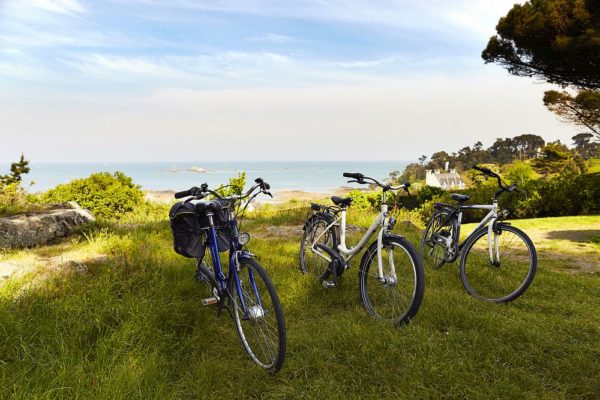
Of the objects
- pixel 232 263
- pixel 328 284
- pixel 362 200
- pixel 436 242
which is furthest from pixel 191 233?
pixel 362 200

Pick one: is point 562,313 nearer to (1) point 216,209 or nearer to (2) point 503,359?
(2) point 503,359

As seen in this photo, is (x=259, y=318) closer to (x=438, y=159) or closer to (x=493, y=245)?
(x=493, y=245)

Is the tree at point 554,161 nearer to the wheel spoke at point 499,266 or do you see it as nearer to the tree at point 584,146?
the tree at point 584,146

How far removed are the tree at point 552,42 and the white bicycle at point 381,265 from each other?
1160cm

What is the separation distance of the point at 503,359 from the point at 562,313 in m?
1.63

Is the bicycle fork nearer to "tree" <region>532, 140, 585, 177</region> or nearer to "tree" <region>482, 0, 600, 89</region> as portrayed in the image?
"tree" <region>482, 0, 600, 89</region>

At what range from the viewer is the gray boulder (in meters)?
6.82

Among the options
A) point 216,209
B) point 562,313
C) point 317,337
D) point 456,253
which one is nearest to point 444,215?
point 456,253

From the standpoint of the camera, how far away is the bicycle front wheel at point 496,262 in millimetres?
4660

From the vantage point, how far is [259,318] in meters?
3.22

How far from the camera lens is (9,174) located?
18.5 m

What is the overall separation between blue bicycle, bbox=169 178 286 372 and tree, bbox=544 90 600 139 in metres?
12.9

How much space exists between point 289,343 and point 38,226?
19.7 ft

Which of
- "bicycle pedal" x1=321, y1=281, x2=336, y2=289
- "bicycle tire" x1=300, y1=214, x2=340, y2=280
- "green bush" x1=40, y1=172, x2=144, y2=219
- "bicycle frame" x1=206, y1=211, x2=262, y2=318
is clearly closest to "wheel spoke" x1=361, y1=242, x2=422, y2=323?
"bicycle pedal" x1=321, y1=281, x2=336, y2=289
